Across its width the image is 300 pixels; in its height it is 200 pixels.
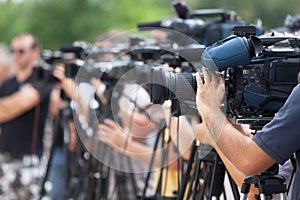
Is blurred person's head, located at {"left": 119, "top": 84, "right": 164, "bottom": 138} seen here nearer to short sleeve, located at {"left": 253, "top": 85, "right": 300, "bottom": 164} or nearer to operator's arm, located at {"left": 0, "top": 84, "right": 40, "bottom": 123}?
short sleeve, located at {"left": 253, "top": 85, "right": 300, "bottom": 164}

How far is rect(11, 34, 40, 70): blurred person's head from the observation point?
9.09 meters

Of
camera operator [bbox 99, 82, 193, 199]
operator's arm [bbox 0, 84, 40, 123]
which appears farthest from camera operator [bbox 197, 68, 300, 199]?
operator's arm [bbox 0, 84, 40, 123]

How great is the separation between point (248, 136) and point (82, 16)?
78.4 feet

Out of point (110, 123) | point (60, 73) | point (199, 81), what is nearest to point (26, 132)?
point (60, 73)

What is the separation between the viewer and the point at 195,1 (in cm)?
3005

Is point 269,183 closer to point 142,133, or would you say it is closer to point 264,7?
point 142,133

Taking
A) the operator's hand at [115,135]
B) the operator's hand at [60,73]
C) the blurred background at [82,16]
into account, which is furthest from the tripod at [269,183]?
the blurred background at [82,16]

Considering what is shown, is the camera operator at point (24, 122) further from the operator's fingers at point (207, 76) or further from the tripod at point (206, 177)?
the operator's fingers at point (207, 76)

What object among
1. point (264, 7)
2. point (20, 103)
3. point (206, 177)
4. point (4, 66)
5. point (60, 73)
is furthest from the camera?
point (264, 7)

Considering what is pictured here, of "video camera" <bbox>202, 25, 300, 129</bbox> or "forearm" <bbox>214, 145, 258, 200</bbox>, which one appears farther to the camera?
"forearm" <bbox>214, 145, 258, 200</bbox>

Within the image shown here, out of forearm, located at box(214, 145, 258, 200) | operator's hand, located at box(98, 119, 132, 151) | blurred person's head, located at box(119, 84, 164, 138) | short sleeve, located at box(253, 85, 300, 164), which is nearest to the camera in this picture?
short sleeve, located at box(253, 85, 300, 164)

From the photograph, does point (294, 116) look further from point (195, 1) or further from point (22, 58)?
point (195, 1)

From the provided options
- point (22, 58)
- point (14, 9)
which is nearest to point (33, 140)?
point (22, 58)

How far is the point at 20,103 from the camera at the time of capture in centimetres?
868
